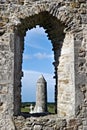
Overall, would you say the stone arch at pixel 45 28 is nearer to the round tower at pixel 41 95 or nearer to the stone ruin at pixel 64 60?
the stone ruin at pixel 64 60

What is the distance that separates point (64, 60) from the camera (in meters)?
6.96

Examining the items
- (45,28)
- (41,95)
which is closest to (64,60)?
(45,28)

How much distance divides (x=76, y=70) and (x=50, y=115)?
3.76 ft

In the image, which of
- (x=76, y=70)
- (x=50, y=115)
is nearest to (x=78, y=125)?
(x=50, y=115)

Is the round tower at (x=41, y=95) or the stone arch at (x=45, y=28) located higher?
the stone arch at (x=45, y=28)

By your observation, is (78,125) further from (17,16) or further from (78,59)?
(17,16)

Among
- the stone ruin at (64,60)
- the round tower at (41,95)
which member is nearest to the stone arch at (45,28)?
the stone ruin at (64,60)

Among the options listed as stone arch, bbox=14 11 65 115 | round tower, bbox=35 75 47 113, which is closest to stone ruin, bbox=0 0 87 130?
stone arch, bbox=14 11 65 115

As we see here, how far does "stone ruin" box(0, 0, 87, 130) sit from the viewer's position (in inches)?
254

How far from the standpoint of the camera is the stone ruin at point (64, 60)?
6441mm

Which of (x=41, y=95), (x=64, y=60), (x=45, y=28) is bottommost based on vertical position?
(x=41, y=95)

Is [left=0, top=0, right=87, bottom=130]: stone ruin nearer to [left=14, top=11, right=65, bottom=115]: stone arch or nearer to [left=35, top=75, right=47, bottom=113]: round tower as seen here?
[left=14, top=11, right=65, bottom=115]: stone arch

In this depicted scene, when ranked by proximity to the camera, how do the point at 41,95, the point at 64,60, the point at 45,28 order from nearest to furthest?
the point at 64,60
the point at 45,28
the point at 41,95

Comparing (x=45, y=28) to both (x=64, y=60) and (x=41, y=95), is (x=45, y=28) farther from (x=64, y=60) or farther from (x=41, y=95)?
(x=41, y=95)
